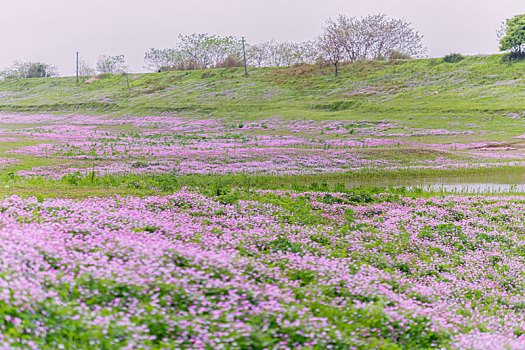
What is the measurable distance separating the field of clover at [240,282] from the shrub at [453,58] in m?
85.1

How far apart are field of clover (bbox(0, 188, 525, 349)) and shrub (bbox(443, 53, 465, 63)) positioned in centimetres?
8508

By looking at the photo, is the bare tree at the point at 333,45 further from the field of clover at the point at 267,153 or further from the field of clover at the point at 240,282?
the field of clover at the point at 240,282

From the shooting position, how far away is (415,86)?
7675 centimetres

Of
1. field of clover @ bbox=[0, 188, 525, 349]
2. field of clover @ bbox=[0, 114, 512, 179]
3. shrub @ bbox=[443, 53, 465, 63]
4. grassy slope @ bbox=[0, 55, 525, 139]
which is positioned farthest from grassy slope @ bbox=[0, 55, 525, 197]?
field of clover @ bbox=[0, 188, 525, 349]

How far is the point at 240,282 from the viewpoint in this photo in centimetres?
692

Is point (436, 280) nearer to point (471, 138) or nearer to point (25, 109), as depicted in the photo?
point (471, 138)

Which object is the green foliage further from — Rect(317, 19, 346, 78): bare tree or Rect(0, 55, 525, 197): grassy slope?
Rect(317, 19, 346, 78): bare tree

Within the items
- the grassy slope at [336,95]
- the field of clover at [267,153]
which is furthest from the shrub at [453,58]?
the field of clover at [267,153]

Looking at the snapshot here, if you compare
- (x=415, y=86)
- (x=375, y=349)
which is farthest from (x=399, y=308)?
(x=415, y=86)

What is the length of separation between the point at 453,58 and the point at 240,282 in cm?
9448

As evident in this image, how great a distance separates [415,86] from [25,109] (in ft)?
256

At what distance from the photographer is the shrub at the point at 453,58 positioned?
8838cm

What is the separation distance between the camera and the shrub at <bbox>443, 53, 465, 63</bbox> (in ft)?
290

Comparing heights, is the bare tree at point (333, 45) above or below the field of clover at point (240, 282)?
above
